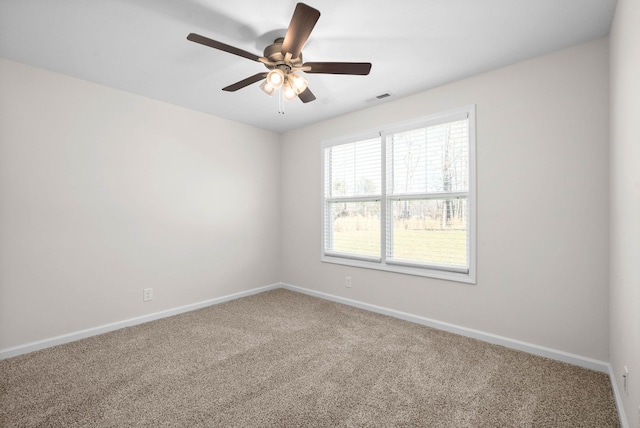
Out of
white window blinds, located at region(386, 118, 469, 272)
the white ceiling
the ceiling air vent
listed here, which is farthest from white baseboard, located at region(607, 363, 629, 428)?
the ceiling air vent

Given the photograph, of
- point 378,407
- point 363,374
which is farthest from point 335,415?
point 363,374

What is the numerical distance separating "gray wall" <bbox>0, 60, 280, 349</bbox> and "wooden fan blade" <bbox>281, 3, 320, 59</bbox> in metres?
2.25

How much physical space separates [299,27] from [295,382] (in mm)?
2302

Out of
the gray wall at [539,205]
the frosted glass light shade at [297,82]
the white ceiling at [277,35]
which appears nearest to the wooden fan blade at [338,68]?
the frosted glass light shade at [297,82]

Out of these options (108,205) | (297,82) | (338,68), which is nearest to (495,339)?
(338,68)

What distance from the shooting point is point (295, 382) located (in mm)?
2146

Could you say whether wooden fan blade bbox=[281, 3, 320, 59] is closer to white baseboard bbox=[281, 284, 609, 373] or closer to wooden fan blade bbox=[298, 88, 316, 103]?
wooden fan blade bbox=[298, 88, 316, 103]

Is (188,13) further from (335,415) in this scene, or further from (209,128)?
(335,415)

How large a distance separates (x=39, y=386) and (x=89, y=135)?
217 centimetres

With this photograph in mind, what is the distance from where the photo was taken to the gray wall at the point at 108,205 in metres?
2.58

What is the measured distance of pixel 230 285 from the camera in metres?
4.18

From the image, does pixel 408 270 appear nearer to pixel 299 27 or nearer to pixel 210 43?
pixel 299 27

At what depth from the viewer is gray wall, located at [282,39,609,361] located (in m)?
2.29

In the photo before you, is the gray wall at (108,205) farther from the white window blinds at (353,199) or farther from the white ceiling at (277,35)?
the white window blinds at (353,199)
